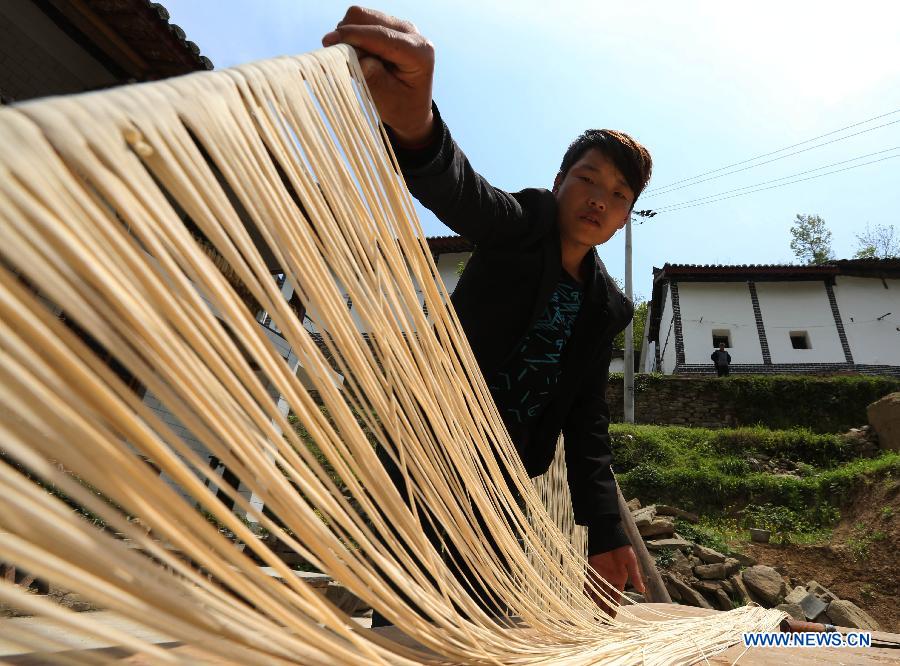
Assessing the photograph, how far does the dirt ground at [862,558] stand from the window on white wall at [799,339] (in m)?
10.2

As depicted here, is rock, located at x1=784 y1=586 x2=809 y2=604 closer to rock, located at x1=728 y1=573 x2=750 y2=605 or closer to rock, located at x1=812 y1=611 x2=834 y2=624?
rock, located at x1=812 y1=611 x2=834 y2=624

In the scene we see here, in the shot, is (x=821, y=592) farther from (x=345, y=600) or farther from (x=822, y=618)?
(x=345, y=600)

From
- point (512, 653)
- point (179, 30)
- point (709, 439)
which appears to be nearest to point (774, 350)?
point (709, 439)

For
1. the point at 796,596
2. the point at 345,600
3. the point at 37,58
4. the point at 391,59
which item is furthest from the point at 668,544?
the point at 37,58

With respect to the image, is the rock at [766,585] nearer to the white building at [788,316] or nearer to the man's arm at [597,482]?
the man's arm at [597,482]

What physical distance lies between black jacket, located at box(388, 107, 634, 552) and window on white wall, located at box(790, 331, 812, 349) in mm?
16347

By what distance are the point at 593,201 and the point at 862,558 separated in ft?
18.9

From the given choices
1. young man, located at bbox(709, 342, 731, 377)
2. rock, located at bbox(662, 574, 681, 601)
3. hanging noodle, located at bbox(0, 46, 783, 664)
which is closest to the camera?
hanging noodle, located at bbox(0, 46, 783, 664)

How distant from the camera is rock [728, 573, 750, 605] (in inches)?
166

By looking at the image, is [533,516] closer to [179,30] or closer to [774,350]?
[179,30]

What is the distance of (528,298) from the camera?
125 cm

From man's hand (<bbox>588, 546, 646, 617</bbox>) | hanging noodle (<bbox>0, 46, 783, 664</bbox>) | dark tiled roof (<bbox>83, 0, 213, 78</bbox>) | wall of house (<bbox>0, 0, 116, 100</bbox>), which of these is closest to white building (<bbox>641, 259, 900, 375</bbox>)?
dark tiled roof (<bbox>83, 0, 213, 78</bbox>)

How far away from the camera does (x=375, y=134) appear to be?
61 cm

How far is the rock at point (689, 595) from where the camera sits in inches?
159
